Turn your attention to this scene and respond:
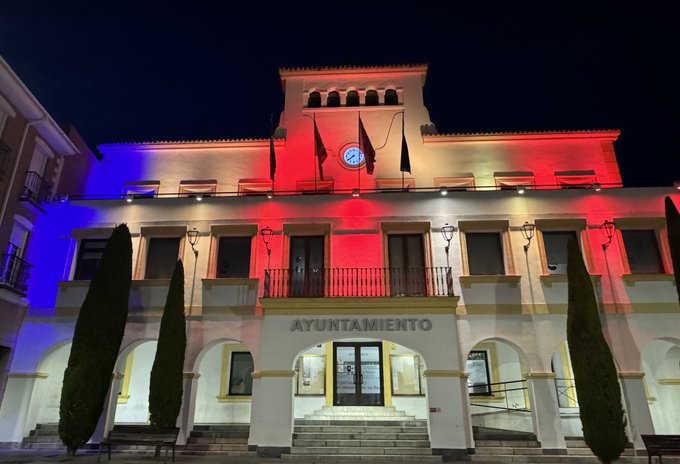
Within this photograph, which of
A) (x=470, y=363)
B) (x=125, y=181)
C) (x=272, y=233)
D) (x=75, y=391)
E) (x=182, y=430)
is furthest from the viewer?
(x=125, y=181)

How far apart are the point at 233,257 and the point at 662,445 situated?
43.5 ft

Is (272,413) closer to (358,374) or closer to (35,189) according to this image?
(358,374)

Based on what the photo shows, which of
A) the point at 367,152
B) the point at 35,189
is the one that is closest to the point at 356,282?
the point at 367,152

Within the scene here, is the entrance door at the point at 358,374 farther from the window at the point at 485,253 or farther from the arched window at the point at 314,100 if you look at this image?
the arched window at the point at 314,100

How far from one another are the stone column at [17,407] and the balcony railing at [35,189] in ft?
19.1

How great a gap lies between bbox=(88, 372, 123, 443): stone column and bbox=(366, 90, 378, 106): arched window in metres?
14.7

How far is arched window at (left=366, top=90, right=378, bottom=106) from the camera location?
21.0 meters

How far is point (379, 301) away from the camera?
14.2m

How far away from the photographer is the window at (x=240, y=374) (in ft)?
55.5

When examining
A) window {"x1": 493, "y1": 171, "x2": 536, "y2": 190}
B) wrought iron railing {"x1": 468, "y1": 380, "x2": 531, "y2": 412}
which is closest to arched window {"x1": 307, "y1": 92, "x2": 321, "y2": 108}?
window {"x1": 493, "y1": 171, "x2": 536, "y2": 190}

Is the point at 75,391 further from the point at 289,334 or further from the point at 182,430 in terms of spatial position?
the point at 289,334

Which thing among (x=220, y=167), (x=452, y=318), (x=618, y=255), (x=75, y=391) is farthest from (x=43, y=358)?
(x=618, y=255)

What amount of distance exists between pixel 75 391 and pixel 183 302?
3617 mm

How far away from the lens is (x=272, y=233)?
16.0 metres
